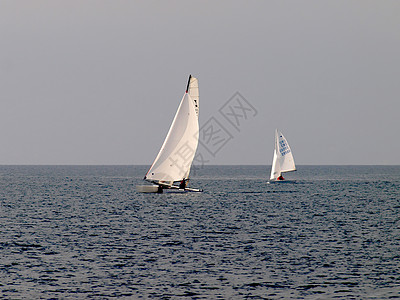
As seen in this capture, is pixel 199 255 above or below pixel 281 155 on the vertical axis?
below

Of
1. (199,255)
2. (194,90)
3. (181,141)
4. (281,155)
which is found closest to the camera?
(199,255)

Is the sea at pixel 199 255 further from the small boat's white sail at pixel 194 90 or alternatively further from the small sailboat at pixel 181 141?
the small boat's white sail at pixel 194 90

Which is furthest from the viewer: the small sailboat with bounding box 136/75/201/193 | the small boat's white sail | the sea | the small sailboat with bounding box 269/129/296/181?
the small sailboat with bounding box 269/129/296/181

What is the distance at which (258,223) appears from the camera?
64438mm

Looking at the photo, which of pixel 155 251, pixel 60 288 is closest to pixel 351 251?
pixel 155 251

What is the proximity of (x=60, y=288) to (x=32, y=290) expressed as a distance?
1.50 m

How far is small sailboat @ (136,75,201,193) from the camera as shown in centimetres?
9006

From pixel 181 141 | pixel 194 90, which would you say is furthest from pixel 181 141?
pixel 194 90

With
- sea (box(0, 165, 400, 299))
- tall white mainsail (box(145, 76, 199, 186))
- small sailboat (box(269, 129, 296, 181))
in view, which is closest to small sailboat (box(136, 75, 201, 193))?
tall white mainsail (box(145, 76, 199, 186))

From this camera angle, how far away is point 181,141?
9038cm

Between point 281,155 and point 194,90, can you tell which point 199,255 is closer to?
point 194,90

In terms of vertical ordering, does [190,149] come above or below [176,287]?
above

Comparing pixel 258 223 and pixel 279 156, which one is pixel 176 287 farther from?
pixel 279 156

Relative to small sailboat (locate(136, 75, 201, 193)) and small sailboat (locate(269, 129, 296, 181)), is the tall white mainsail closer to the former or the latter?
small sailboat (locate(136, 75, 201, 193))
